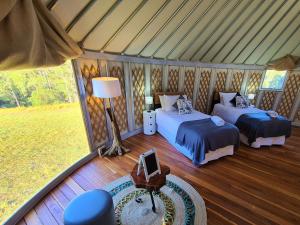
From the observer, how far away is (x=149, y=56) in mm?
4195

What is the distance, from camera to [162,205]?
219cm

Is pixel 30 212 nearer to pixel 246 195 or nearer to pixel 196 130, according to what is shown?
pixel 196 130

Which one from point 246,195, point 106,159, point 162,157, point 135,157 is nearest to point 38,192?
point 106,159

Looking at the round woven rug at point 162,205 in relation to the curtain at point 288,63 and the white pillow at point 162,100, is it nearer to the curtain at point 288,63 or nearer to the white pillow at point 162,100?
the white pillow at point 162,100

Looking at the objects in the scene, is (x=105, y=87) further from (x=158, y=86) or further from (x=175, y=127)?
(x=158, y=86)

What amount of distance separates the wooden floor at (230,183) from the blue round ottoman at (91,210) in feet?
2.24

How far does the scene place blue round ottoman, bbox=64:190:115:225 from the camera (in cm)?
149

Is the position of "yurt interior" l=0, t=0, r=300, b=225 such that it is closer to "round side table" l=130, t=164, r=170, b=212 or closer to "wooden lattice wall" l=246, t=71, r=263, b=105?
"round side table" l=130, t=164, r=170, b=212

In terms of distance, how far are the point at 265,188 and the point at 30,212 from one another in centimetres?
362

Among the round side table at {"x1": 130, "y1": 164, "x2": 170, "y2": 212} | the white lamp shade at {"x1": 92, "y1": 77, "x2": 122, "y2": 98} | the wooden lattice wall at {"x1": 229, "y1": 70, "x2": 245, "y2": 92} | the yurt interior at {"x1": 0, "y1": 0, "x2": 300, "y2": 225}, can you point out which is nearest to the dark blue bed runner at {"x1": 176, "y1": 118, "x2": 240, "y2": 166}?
the yurt interior at {"x1": 0, "y1": 0, "x2": 300, "y2": 225}

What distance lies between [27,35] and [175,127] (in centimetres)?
295

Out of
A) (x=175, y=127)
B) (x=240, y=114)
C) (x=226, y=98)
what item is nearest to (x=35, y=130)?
(x=175, y=127)

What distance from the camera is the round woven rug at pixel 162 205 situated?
198 cm

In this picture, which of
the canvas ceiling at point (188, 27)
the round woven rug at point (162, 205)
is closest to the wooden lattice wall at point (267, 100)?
the canvas ceiling at point (188, 27)
